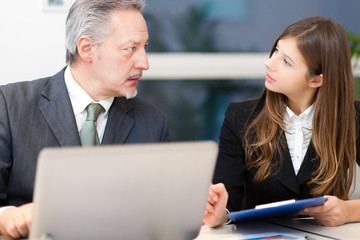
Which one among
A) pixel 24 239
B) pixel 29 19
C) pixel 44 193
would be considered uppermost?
pixel 29 19

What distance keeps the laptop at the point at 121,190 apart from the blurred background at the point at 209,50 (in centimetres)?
208

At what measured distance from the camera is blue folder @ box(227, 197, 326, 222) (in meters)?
1.39

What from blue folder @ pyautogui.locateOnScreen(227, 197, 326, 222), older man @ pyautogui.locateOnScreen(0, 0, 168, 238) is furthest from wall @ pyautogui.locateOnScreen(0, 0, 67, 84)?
blue folder @ pyautogui.locateOnScreen(227, 197, 326, 222)

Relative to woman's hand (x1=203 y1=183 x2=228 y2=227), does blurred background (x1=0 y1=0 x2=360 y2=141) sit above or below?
above

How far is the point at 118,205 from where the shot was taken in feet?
3.28

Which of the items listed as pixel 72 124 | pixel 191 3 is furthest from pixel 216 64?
pixel 72 124

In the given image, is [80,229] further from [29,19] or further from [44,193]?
[29,19]

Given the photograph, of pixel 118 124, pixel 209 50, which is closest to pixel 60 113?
pixel 118 124

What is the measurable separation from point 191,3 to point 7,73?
149 centimetres

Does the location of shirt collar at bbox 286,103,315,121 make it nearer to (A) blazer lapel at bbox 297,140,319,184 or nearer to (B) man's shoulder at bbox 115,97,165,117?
(A) blazer lapel at bbox 297,140,319,184

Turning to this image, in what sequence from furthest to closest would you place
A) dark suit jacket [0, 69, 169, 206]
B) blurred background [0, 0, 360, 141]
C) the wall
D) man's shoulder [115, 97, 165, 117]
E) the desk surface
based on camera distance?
blurred background [0, 0, 360, 141] < the wall < man's shoulder [115, 97, 165, 117] < dark suit jacket [0, 69, 169, 206] < the desk surface

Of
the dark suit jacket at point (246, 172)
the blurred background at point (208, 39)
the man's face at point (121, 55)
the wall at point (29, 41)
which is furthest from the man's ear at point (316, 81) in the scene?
the blurred background at point (208, 39)

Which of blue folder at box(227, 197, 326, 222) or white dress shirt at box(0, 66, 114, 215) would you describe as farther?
white dress shirt at box(0, 66, 114, 215)

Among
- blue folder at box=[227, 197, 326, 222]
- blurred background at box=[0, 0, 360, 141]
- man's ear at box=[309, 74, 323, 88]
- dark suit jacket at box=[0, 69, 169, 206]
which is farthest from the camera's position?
blurred background at box=[0, 0, 360, 141]
